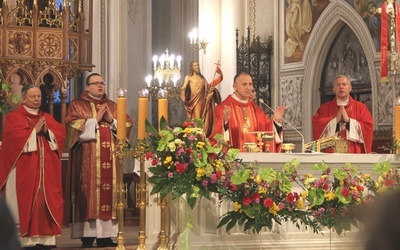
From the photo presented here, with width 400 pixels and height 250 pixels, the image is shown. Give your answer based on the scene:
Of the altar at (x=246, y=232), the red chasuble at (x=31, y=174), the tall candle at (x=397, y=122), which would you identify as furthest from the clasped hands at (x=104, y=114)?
the tall candle at (x=397, y=122)

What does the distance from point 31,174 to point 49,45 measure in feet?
10.4

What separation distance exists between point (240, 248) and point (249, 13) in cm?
1073

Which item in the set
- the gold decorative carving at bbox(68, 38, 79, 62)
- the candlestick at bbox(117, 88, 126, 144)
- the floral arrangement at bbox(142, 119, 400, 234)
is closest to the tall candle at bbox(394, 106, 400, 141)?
the floral arrangement at bbox(142, 119, 400, 234)

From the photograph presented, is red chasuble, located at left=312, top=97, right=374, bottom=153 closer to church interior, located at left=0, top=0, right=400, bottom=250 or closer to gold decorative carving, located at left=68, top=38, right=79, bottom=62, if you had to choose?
church interior, located at left=0, top=0, right=400, bottom=250

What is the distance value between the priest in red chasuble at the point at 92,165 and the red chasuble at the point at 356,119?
191 cm

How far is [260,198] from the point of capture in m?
5.90

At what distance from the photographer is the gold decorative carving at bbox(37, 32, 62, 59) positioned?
34.4ft

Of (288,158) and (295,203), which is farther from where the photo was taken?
(288,158)

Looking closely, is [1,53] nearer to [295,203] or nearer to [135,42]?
[295,203]

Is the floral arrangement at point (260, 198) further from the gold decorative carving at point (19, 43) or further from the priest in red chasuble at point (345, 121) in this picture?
the gold decorative carving at point (19, 43)

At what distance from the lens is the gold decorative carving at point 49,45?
34.4 ft

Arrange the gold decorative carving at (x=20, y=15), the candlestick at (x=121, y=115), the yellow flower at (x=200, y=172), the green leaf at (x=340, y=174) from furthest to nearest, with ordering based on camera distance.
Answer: the gold decorative carving at (x=20, y=15), the candlestick at (x=121, y=115), the green leaf at (x=340, y=174), the yellow flower at (x=200, y=172)

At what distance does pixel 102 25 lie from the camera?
50.2ft

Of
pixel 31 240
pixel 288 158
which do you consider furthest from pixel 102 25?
pixel 288 158
